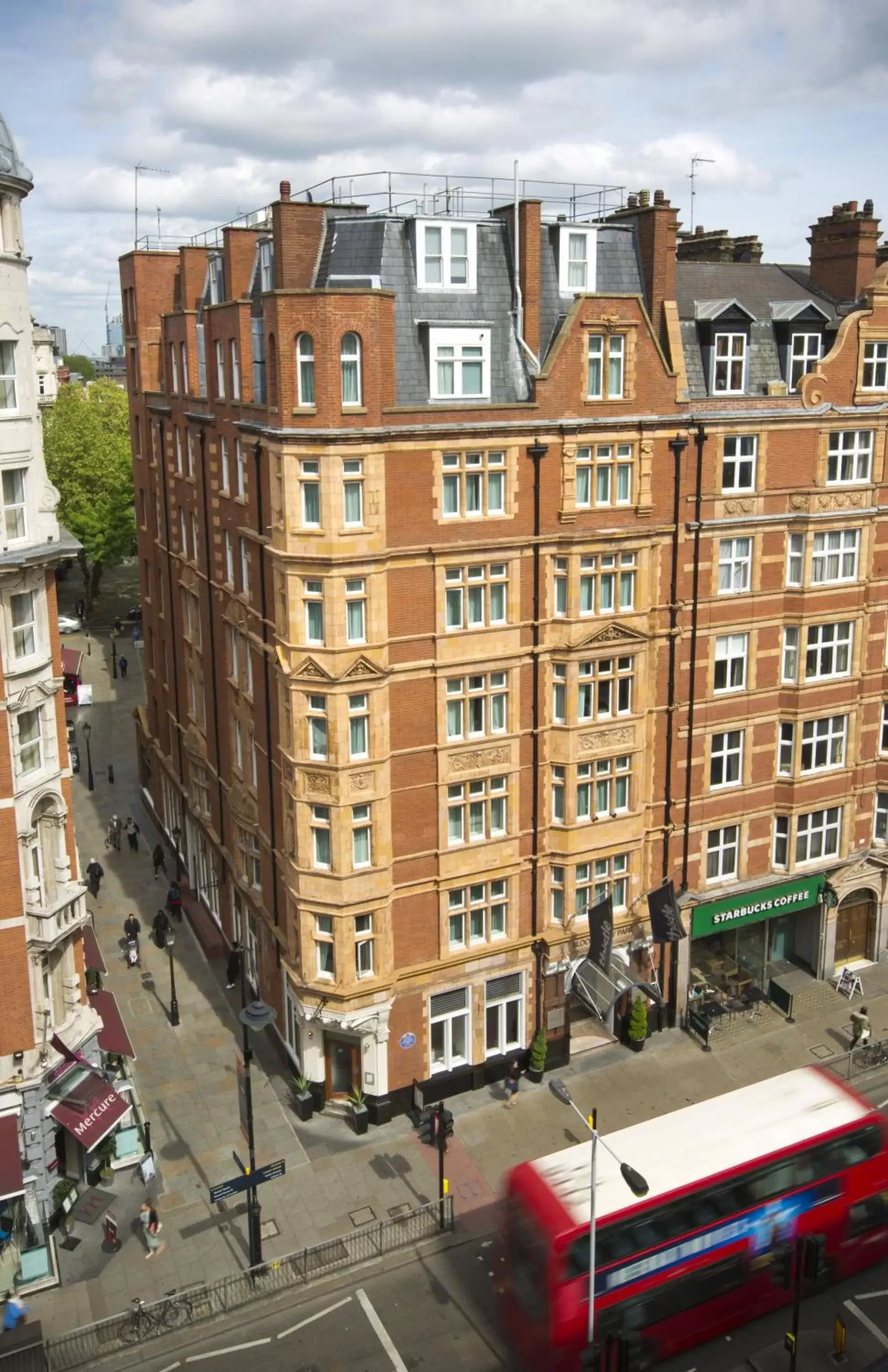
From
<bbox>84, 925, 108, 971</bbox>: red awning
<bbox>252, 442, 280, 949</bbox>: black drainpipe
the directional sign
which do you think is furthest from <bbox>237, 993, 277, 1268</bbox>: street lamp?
<bbox>84, 925, 108, 971</bbox>: red awning

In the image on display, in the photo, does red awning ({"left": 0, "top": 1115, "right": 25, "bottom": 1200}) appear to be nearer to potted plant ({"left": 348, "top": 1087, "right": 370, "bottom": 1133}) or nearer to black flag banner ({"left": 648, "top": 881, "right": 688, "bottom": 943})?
potted plant ({"left": 348, "top": 1087, "right": 370, "bottom": 1133})

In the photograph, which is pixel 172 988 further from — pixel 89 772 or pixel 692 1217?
pixel 89 772

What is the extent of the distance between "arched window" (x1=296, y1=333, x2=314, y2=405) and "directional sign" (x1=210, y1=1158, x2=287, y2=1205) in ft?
58.4

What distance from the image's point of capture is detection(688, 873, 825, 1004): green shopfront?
36875 millimetres

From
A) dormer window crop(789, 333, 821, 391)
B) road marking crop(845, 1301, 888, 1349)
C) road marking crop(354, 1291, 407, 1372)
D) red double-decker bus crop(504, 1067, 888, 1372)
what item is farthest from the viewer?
dormer window crop(789, 333, 821, 391)

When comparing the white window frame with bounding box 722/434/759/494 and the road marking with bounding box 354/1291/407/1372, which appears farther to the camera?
the white window frame with bounding box 722/434/759/494

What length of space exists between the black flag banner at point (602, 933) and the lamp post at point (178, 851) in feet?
66.7

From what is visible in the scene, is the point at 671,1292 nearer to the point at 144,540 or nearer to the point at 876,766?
the point at 876,766

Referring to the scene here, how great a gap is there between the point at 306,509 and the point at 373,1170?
56.9 feet

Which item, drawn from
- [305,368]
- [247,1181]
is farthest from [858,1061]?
[305,368]

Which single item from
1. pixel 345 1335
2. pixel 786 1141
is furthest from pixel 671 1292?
pixel 345 1335

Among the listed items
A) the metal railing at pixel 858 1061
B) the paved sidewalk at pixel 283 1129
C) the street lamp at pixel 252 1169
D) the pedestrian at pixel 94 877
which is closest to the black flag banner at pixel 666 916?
the paved sidewalk at pixel 283 1129

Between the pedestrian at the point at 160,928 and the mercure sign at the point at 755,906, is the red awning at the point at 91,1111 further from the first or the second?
the mercure sign at the point at 755,906

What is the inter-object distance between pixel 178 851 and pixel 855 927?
26.5 meters
